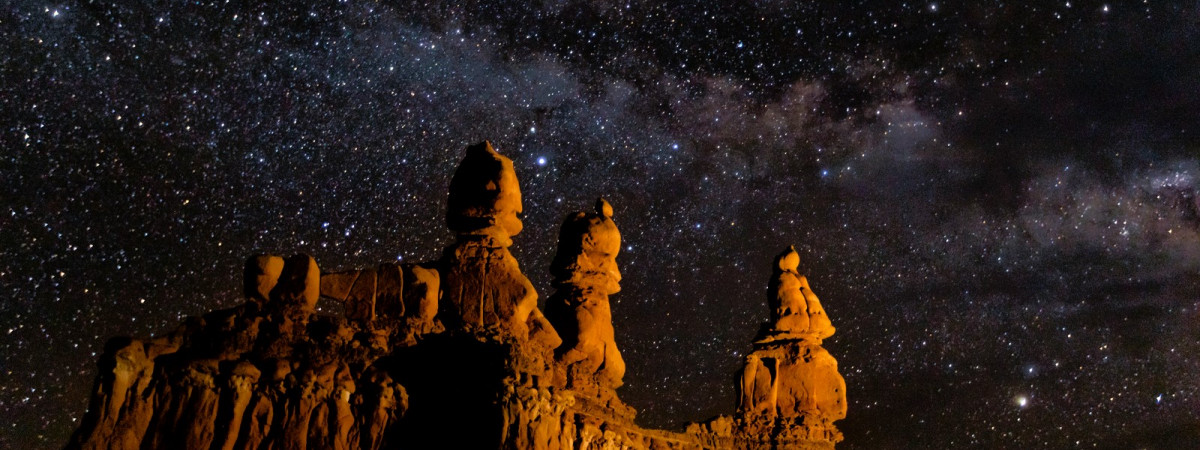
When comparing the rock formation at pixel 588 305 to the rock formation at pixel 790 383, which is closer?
the rock formation at pixel 588 305

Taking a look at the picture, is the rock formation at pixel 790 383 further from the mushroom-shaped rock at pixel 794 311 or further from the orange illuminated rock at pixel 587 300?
the orange illuminated rock at pixel 587 300

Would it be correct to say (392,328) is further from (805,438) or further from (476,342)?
(805,438)

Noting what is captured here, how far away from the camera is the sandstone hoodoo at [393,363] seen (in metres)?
16.0

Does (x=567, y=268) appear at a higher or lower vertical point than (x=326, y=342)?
higher

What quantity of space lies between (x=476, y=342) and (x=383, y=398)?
6.21 ft

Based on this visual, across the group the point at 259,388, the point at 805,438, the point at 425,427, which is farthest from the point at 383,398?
the point at 805,438

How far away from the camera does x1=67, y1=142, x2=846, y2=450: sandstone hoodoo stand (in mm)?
15977

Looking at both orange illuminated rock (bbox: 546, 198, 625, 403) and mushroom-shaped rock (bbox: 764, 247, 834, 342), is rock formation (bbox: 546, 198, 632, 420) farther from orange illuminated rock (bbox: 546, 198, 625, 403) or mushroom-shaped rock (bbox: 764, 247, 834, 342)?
mushroom-shaped rock (bbox: 764, 247, 834, 342)

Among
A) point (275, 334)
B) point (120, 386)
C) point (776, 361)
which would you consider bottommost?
point (120, 386)

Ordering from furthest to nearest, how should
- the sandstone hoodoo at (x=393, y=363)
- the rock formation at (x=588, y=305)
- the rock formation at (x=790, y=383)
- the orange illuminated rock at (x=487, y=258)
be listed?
1. the rock formation at (x=790, y=383)
2. the rock formation at (x=588, y=305)
3. the orange illuminated rock at (x=487, y=258)
4. the sandstone hoodoo at (x=393, y=363)

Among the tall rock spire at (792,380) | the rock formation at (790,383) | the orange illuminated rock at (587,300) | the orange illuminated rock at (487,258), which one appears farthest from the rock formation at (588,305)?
the tall rock spire at (792,380)

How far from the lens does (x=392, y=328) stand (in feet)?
61.8

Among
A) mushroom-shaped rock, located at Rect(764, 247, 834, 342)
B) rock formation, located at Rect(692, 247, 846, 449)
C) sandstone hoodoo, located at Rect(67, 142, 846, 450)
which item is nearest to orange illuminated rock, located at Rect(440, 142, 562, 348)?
sandstone hoodoo, located at Rect(67, 142, 846, 450)

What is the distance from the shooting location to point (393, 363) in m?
18.2
